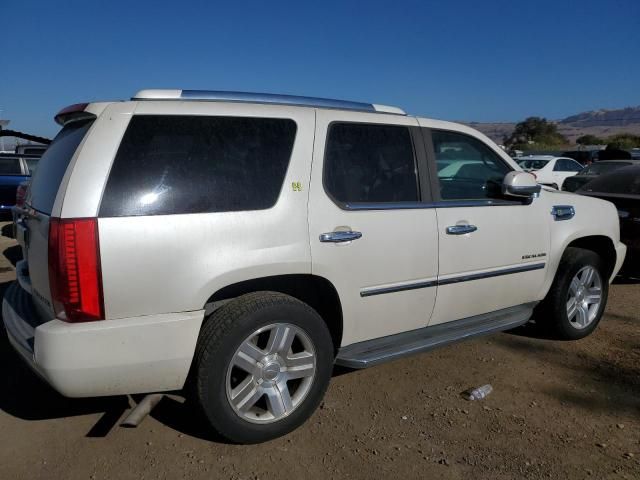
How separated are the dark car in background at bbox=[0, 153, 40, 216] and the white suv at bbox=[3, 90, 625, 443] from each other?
29.8 feet

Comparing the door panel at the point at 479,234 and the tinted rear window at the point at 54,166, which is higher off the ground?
the tinted rear window at the point at 54,166

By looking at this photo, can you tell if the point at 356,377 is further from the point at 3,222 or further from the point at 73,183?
the point at 3,222

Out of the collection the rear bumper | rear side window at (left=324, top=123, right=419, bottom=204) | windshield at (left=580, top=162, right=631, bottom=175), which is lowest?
the rear bumper

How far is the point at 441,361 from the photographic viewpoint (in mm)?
4160

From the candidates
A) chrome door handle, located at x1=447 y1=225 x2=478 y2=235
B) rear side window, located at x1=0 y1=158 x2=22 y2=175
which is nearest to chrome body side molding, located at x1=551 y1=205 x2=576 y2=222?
chrome door handle, located at x1=447 y1=225 x2=478 y2=235

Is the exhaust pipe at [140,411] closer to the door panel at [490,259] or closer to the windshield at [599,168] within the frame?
the door panel at [490,259]

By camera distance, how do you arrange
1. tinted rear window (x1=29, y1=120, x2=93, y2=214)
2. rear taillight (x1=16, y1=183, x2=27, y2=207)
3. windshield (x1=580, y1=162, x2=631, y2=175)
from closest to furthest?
tinted rear window (x1=29, y1=120, x2=93, y2=214)
rear taillight (x1=16, y1=183, x2=27, y2=207)
windshield (x1=580, y1=162, x2=631, y2=175)

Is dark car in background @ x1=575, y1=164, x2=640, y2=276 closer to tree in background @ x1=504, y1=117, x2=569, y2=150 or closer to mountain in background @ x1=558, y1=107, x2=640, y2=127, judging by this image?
tree in background @ x1=504, y1=117, x2=569, y2=150

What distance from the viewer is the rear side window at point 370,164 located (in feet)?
10.6

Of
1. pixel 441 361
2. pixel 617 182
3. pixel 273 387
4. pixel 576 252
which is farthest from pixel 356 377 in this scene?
pixel 617 182

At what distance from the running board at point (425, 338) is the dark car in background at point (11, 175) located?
33.4ft

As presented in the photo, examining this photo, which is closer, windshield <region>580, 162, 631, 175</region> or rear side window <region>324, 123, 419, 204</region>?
rear side window <region>324, 123, 419, 204</region>

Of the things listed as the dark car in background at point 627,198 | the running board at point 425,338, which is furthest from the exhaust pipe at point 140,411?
the dark car in background at point 627,198

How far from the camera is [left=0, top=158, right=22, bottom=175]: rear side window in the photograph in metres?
11.6
